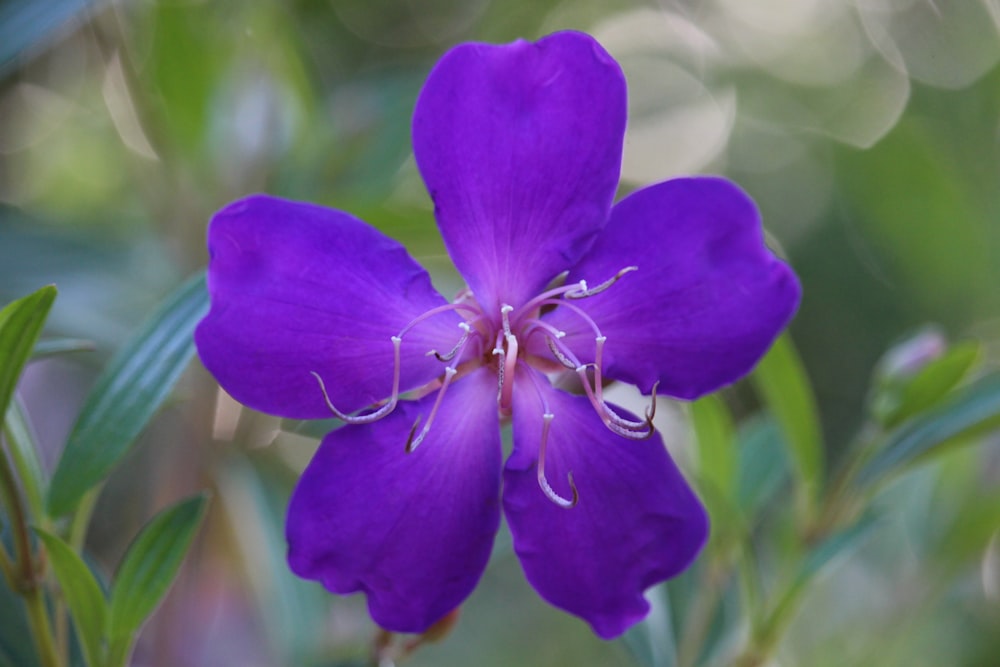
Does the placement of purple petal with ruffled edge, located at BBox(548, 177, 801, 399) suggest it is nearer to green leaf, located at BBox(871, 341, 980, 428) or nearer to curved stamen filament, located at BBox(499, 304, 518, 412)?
curved stamen filament, located at BBox(499, 304, 518, 412)

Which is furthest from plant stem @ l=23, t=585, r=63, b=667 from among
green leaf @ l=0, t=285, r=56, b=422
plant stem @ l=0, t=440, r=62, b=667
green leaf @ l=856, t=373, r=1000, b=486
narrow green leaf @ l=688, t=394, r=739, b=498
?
green leaf @ l=856, t=373, r=1000, b=486

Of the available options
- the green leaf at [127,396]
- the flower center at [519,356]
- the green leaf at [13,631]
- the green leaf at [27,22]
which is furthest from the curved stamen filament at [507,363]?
the green leaf at [27,22]

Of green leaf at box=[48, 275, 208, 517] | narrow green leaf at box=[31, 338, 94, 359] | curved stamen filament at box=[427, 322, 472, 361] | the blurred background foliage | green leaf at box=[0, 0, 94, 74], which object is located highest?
green leaf at box=[0, 0, 94, 74]

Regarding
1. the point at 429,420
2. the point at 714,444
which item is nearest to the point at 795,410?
the point at 714,444

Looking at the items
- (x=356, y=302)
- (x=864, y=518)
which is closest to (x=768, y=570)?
(x=864, y=518)

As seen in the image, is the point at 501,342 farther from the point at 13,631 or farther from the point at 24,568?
the point at 13,631

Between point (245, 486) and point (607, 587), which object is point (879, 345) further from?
point (607, 587)

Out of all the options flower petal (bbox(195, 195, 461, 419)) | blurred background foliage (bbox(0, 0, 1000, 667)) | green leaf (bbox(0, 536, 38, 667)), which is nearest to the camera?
flower petal (bbox(195, 195, 461, 419))
